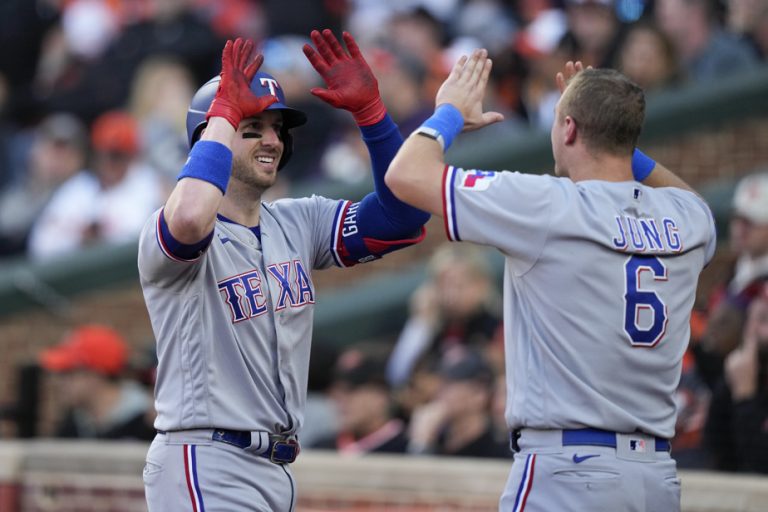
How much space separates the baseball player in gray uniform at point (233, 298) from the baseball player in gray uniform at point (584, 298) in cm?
55

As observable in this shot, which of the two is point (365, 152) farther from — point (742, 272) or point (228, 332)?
point (228, 332)

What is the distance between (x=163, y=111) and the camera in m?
12.0

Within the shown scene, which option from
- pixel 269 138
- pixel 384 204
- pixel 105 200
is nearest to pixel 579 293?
pixel 384 204

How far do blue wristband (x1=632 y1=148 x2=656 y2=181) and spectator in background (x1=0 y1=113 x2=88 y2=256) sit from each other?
817 cm

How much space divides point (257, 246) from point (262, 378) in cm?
43

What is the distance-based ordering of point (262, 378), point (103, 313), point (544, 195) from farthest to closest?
point (103, 313)
point (262, 378)
point (544, 195)

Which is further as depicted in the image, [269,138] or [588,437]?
[269,138]

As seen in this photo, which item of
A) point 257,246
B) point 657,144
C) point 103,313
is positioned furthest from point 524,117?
point 257,246

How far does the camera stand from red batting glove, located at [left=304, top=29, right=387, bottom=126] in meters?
4.50

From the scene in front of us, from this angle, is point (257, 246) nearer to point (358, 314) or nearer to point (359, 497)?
point (359, 497)

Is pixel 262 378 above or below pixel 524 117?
below

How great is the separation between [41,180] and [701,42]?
5.83m

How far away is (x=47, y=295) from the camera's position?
10.6m

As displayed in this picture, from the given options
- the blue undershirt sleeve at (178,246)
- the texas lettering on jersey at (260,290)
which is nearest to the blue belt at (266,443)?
the texas lettering on jersey at (260,290)
